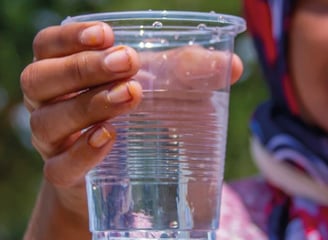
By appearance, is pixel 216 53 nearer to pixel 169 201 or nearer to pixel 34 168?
pixel 169 201

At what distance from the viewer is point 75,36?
1.02 meters

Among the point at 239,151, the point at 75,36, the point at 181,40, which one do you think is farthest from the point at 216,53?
the point at 239,151

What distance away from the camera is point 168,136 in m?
0.98

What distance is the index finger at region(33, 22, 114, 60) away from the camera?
0.98 meters

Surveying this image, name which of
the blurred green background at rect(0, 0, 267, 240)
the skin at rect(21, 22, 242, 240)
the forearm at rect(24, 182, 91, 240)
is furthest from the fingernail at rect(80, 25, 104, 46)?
the blurred green background at rect(0, 0, 267, 240)

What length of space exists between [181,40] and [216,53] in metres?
0.04

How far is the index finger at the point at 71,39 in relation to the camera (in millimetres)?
981

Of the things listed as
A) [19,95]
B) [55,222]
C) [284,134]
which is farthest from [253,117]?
[19,95]

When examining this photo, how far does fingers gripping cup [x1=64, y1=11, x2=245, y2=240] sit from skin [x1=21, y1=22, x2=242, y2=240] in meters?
0.01

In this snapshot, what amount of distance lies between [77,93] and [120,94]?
0.12 metres

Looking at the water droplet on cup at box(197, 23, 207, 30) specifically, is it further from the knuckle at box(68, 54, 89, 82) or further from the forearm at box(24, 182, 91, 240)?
the forearm at box(24, 182, 91, 240)

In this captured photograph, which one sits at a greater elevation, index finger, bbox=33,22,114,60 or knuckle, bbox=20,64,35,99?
index finger, bbox=33,22,114,60

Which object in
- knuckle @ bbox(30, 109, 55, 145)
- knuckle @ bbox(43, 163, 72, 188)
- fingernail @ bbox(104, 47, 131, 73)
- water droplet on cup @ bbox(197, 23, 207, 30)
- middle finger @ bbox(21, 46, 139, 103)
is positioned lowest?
knuckle @ bbox(43, 163, 72, 188)

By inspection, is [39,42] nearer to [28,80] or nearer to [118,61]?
[28,80]
